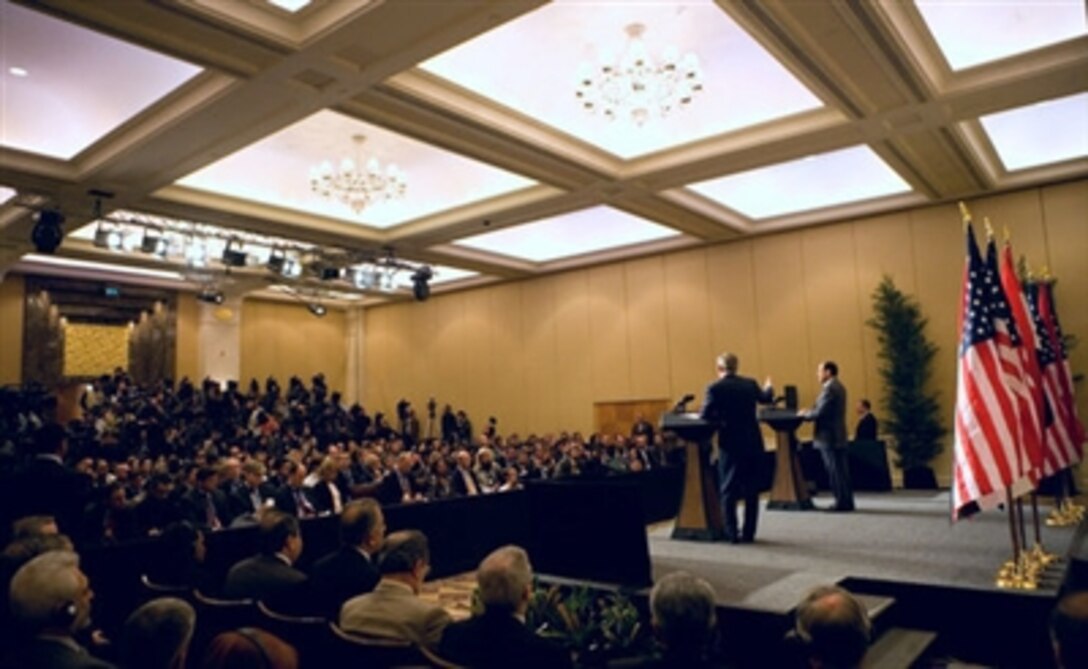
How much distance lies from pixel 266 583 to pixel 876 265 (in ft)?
33.2

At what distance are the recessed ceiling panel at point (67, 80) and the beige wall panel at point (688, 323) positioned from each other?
8.80m

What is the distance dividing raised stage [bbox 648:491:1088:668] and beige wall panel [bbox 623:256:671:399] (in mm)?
7036

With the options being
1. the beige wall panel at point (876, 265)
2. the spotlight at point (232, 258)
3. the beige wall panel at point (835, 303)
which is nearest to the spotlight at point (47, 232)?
the spotlight at point (232, 258)

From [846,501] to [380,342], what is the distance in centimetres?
1345

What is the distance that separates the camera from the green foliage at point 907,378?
32.8ft

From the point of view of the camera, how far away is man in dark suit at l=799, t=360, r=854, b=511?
263 inches

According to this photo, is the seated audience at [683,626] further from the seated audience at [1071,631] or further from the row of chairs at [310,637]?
the seated audience at [1071,631]

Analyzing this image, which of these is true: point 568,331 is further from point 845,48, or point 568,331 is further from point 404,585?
point 404,585

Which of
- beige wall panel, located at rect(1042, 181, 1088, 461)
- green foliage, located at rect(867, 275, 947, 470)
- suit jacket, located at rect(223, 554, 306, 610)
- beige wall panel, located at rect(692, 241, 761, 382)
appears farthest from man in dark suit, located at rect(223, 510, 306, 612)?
beige wall panel, located at rect(1042, 181, 1088, 461)

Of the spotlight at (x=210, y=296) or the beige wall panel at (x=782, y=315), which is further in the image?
the spotlight at (x=210, y=296)

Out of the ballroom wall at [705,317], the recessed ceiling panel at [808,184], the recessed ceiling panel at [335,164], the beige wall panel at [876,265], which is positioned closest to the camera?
the recessed ceiling panel at [335,164]

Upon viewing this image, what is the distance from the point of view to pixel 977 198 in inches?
395

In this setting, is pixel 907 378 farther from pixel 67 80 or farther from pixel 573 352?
pixel 67 80

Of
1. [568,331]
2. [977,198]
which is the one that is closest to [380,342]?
[568,331]
